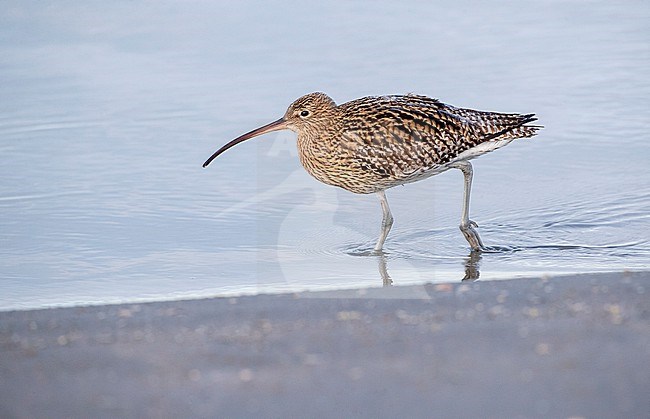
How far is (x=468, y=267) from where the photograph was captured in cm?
775

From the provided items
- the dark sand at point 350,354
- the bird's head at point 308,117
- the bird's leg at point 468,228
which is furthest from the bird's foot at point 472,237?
the dark sand at point 350,354

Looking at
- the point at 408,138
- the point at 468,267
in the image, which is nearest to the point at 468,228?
the point at 468,267

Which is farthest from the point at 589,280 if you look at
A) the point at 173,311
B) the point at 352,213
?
the point at 352,213

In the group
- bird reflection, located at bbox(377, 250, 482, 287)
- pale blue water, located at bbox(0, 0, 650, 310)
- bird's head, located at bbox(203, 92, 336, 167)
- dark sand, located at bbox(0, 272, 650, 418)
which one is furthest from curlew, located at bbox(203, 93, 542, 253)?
dark sand, located at bbox(0, 272, 650, 418)

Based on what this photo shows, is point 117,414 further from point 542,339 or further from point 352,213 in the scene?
point 352,213

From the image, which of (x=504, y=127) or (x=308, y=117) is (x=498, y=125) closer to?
(x=504, y=127)

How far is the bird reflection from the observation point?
24.6 ft

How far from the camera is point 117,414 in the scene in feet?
14.3

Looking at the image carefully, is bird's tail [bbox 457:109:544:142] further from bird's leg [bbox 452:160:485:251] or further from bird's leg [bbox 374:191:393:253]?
bird's leg [bbox 374:191:393:253]

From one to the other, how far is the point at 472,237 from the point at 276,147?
266cm

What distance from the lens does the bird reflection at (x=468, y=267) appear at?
7.51m

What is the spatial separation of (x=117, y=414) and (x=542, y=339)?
5.80 ft

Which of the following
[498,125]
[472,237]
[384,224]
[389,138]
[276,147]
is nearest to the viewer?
[472,237]

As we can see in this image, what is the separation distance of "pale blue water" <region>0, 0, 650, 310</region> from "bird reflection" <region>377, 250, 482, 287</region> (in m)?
0.03
